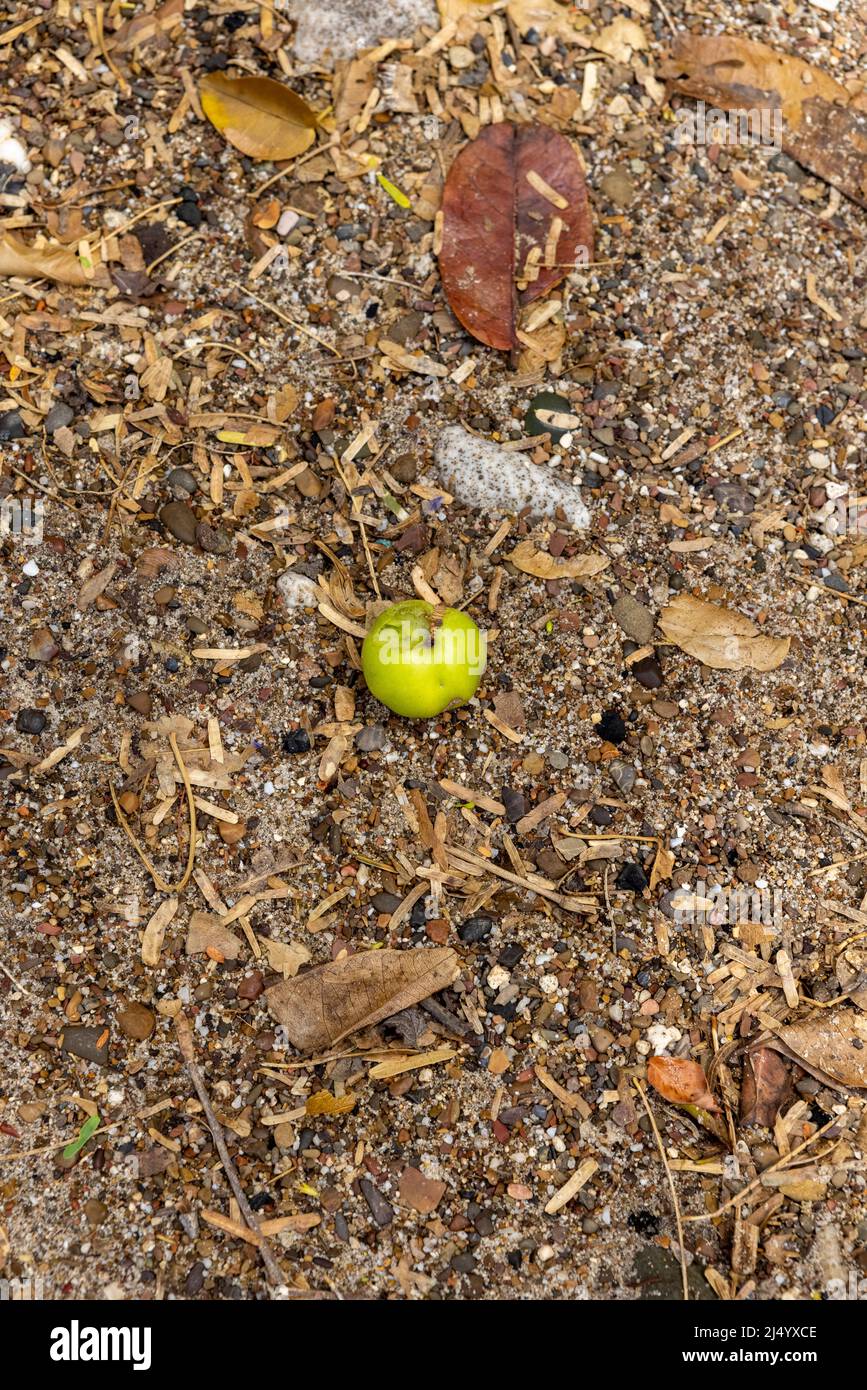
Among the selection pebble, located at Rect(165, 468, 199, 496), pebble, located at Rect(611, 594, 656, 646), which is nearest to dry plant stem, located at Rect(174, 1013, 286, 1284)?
pebble, located at Rect(165, 468, 199, 496)

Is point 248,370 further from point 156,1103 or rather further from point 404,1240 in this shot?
point 404,1240

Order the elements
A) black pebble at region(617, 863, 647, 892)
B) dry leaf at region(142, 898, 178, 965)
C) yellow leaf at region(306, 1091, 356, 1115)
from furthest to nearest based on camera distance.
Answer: black pebble at region(617, 863, 647, 892) → dry leaf at region(142, 898, 178, 965) → yellow leaf at region(306, 1091, 356, 1115)

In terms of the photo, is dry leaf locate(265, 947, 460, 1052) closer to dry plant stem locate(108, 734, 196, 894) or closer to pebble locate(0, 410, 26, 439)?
dry plant stem locate(108, 734, 196, 894)

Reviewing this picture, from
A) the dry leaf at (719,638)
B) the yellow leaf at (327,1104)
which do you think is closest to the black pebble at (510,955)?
the yellow leaf at (327,1104)

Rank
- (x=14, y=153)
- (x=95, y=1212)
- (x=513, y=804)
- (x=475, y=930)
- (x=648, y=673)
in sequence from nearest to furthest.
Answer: (x=95, y=1212)
(x=475, y=930)
(x=513, y=804)
(x=648, y=673)
(x=14, y=153)

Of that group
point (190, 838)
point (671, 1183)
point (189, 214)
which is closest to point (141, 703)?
A: point (190, 838)

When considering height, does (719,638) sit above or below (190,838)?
above

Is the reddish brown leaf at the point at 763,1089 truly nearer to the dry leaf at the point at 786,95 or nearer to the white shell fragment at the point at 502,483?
the white shell fragment at the point at 502,483

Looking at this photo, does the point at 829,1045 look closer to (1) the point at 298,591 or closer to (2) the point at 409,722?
(2) the point at 409,722
